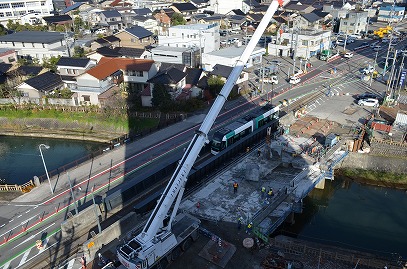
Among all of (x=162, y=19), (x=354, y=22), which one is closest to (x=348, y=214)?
(x=354, y=22)

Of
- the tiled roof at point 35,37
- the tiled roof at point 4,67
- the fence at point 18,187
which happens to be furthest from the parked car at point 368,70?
the tiled roof at point 4,67

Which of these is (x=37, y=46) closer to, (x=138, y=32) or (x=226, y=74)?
(x=138, y=32)

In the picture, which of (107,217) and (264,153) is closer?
(107,217)

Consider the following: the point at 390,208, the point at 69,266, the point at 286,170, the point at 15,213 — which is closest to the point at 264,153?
the point at 286,170

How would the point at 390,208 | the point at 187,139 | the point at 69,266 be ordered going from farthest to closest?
the point at 187,139 → the point at 390,208 → the point at 69,266

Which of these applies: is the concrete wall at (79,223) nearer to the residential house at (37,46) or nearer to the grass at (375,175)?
the grass at (375,175)

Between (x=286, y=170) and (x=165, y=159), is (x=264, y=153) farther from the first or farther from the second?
(x=165, y=159)

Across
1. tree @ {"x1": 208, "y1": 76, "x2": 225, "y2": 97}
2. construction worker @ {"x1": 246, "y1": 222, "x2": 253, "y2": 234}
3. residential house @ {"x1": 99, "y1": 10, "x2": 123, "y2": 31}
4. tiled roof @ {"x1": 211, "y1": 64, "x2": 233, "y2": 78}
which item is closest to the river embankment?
construction worker @ {"x1": 246, "y1": 222, "x2": 253, "y2": 234}
